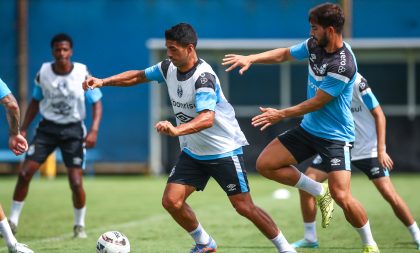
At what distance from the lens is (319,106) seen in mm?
8703

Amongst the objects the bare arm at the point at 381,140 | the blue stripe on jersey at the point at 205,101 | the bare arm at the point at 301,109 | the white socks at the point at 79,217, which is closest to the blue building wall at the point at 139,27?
the white socks at the point at 79,217

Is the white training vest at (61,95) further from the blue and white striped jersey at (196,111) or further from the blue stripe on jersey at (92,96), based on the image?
the blue and white striped jersey at (196,111)

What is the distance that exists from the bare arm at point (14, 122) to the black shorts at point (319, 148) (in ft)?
8.93

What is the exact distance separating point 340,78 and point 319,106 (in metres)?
0.35

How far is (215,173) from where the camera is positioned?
8.68 metres

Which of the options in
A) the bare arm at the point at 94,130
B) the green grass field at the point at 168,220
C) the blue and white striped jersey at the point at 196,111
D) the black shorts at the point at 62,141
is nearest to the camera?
the blue and white striped jersey at the point at 196,111

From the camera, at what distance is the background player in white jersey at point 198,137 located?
832cm

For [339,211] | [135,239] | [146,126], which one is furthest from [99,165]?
[135,239]

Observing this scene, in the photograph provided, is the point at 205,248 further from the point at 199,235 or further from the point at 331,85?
the point at 331,85

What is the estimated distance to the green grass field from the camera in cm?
1047

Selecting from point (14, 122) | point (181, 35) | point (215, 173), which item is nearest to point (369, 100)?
point (215, 173)

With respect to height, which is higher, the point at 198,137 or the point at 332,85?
the point at 332,85

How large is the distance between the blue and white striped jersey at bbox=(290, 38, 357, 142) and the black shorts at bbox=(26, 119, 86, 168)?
379cm

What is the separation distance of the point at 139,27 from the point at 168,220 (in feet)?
42.4
